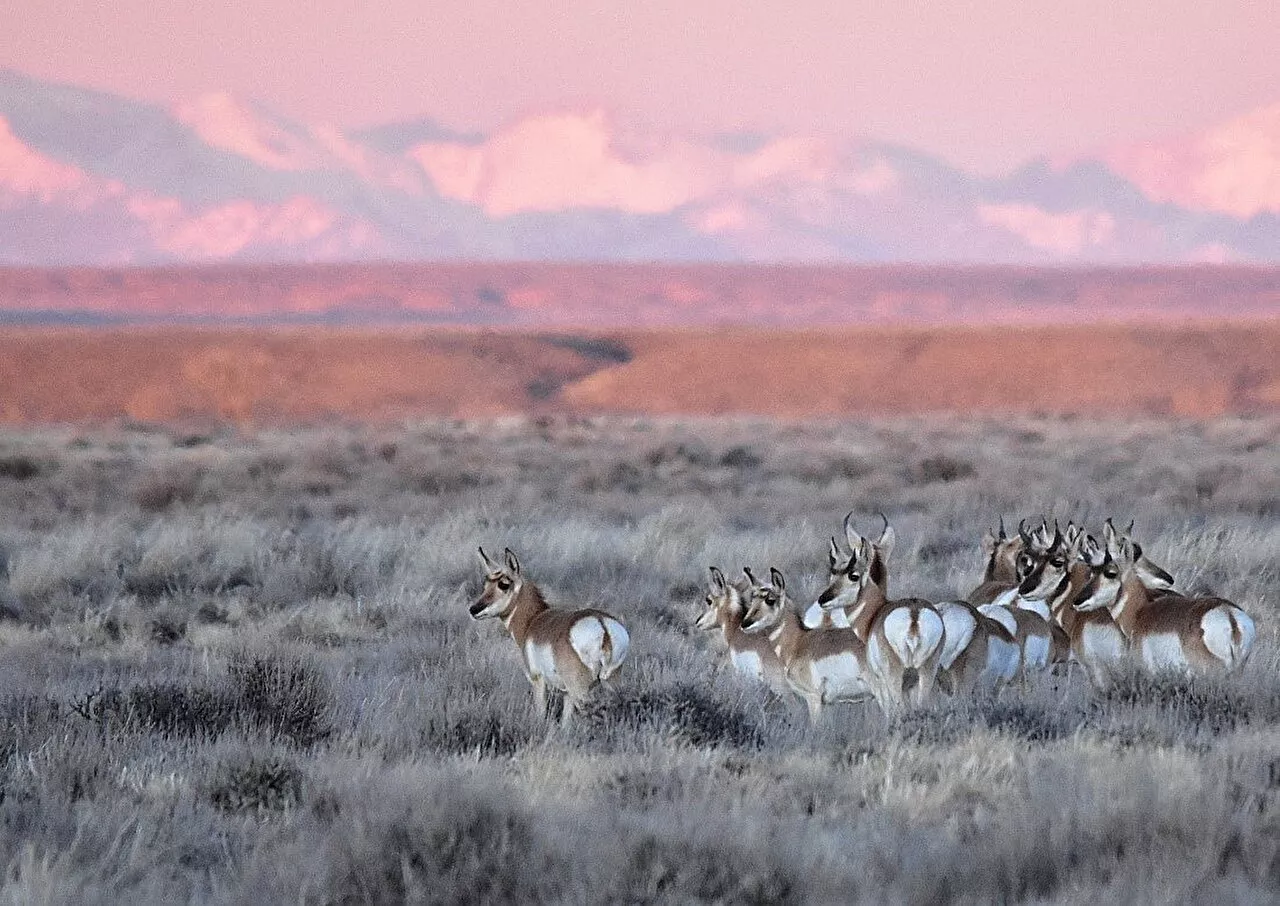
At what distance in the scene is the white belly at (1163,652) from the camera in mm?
8703

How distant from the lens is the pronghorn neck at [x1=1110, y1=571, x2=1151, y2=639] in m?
9.17

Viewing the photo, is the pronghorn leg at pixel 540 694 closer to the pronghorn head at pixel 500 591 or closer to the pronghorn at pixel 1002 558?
the pronghorn head at pixel 500 591

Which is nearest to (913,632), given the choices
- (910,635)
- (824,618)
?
(910,635)

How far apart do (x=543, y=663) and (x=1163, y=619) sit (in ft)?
10.4

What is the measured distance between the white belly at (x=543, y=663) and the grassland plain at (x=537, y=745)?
0.28 metres

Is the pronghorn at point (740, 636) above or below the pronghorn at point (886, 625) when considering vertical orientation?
below

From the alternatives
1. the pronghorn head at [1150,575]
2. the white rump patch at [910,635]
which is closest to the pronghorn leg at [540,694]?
the white rump patch at [910,635]

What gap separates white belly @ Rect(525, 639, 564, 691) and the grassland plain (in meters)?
0.28

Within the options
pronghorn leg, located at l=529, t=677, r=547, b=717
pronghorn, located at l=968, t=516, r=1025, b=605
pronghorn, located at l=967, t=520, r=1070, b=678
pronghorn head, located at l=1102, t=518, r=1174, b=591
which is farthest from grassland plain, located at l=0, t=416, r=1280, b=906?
pronghorn, located at l=968, t=516, r=1025, b=605

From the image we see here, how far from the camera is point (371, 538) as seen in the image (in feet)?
53.7

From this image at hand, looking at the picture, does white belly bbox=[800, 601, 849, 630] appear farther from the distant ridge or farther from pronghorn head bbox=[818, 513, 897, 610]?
the distant ridge

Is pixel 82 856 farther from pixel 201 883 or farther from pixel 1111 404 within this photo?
pixel 1111 404

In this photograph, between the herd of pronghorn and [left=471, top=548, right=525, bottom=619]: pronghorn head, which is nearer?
the herd of pronghorn

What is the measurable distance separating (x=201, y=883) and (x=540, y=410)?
55.6 metres
